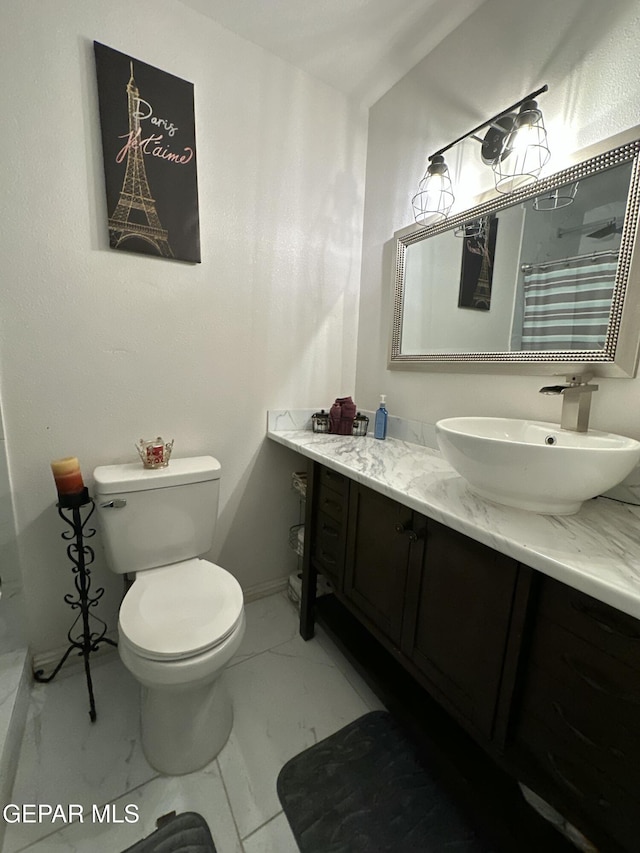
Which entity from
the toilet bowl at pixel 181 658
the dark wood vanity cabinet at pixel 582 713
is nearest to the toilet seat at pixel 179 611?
the toilet bowl at pixel 181 658

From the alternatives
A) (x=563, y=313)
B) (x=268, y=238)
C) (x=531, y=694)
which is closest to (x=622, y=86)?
(x=563, y=313)

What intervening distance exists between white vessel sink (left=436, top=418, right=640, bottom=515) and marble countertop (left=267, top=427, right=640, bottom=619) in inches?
2.0

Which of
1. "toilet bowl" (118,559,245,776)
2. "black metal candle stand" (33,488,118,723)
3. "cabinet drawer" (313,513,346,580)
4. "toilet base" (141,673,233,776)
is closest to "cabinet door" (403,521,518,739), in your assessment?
"cabinet drawer" (313,513,346,580)

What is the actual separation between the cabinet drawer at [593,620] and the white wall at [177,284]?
1.27 metres

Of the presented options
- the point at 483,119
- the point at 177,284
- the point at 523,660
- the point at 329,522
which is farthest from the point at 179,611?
the point at 483,119

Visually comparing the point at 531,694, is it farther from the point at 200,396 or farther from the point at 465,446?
the point at 200,396

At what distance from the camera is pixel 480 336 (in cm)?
126

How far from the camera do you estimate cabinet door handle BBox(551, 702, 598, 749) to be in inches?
24.4

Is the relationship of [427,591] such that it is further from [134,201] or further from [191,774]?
[134,201]

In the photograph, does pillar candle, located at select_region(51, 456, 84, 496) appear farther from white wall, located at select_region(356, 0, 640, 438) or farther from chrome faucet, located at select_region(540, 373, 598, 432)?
chrome faucet, located at select_region(540, 373, 598, 432)

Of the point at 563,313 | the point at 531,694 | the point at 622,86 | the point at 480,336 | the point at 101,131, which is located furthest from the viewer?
the point at 480,336

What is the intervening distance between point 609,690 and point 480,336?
1.04m

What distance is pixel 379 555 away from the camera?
43.4 inches

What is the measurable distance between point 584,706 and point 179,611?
1014 mm
